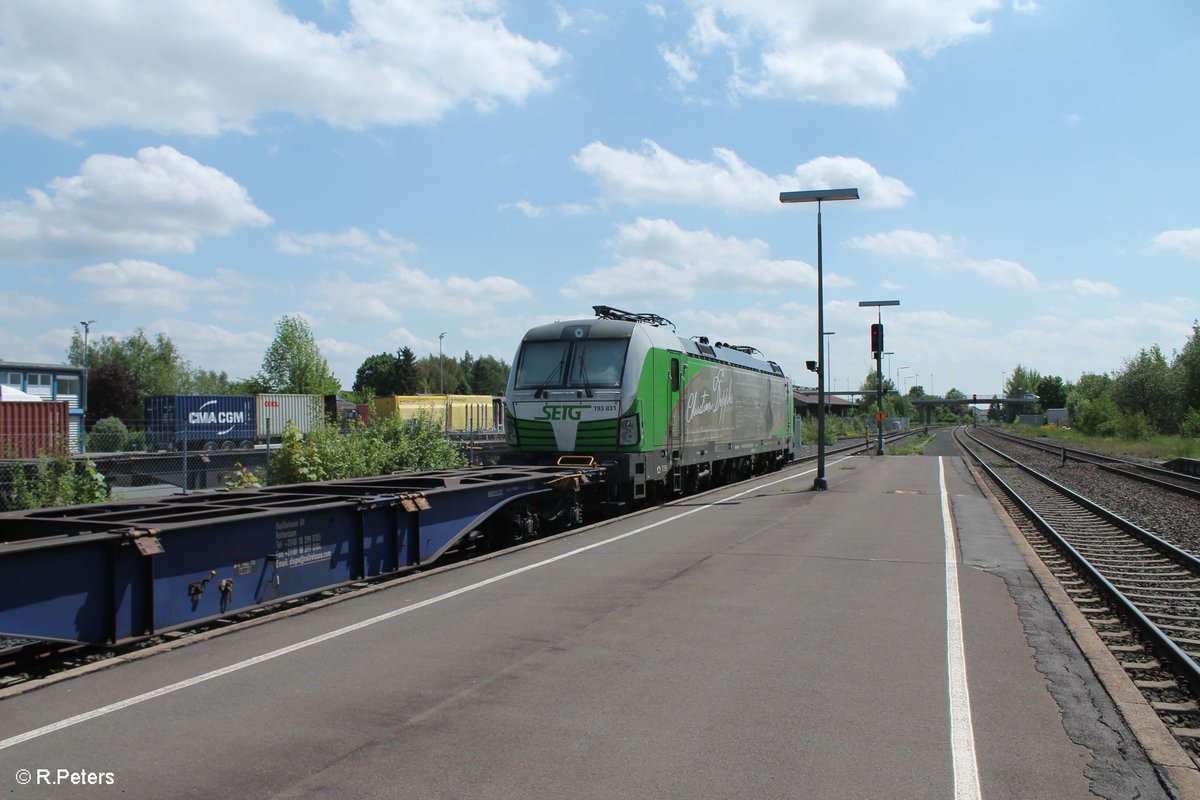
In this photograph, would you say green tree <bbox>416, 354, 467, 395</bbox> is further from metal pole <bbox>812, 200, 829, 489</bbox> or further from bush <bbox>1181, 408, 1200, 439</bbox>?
metal pole <bbox>812, 200, 829, 489</bbox>

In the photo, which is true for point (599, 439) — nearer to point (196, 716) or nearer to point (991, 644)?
point (991, 644)

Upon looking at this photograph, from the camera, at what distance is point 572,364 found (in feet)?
53.8

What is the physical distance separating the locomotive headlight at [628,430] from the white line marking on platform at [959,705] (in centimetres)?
637

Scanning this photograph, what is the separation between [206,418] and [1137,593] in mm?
44942

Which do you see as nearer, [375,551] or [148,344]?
[375,551]

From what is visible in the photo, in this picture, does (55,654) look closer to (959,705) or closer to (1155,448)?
(959,705)

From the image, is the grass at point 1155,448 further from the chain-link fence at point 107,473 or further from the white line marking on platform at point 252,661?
the white line marking on platform at point 252,661

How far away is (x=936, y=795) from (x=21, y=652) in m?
6.52

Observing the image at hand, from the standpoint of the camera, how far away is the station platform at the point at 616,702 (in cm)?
454

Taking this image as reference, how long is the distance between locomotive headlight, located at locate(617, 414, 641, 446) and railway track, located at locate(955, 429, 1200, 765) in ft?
21.7

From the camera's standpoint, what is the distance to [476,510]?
38.3ft

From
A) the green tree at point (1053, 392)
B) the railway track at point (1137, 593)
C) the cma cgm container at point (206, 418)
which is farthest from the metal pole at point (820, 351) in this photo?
the green tree at point (1053, 392)

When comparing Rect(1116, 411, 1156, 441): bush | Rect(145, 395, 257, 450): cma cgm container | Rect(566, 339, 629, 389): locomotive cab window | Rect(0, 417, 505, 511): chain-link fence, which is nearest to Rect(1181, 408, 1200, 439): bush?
Rect(1116, 411, 1156, 441): bush

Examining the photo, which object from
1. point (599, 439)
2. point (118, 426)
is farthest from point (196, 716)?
point (118, 426)
